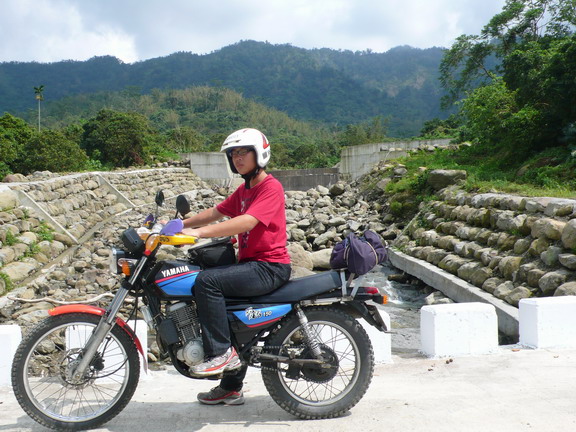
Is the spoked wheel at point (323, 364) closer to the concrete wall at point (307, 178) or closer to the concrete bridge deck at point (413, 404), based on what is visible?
the concrete bridge deck at point (413, 404)

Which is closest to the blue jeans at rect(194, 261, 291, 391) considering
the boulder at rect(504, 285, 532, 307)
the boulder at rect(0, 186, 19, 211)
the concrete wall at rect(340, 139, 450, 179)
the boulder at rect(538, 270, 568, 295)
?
the boulder at rect(538, 270, 568, 295)

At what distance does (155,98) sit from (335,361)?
106 metres

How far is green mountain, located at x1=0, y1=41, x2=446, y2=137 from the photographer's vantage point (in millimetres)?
131625

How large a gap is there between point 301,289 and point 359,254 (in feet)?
1.43

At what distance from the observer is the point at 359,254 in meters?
3.50

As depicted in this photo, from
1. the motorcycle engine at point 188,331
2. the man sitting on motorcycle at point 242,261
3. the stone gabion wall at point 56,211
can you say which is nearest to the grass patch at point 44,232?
the stone gabion wall at point 56,211

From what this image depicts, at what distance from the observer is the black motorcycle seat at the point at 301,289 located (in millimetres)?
3586

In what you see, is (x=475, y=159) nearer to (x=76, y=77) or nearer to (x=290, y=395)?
(x=290, y=395)

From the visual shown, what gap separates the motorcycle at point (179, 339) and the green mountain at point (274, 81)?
104023 millimetres

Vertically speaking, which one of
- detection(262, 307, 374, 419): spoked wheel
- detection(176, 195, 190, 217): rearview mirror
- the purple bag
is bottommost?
detection(262, 307, 374, 419): spoked wheel

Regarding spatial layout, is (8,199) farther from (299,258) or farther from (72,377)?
(72,377)

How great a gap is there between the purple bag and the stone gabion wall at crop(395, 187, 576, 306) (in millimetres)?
4655

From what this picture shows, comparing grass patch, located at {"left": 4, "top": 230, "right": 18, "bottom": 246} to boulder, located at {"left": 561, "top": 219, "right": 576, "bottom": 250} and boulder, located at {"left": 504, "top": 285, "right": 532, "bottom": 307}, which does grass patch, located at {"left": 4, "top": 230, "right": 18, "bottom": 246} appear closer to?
boulder, located at {"left": 504, "top": 285, "right": 532, "bottom": 307}

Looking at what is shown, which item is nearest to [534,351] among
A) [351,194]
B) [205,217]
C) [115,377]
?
[205,217]
